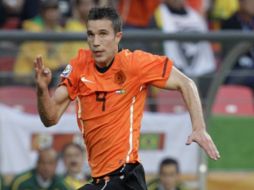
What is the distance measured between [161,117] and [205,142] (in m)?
3.43

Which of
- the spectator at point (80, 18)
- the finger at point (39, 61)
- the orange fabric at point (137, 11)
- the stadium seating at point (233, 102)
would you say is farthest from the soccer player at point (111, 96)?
the orange fabric at point (137, 11)

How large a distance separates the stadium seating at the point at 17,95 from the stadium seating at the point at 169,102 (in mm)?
1284

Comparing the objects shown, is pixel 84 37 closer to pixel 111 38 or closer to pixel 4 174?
pixel 4 174

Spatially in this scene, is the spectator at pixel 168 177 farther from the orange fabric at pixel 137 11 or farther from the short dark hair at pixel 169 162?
the orange fabric at pixel 137 11

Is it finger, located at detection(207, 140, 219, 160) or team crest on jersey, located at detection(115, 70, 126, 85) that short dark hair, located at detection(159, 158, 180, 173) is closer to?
team crest on jersey, located at detection(115, 70, 126, 85)

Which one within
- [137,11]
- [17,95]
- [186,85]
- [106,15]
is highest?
[137,11]

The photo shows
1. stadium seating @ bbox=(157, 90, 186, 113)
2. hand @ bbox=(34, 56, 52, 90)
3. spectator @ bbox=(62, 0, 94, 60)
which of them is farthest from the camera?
spectator @ bbox=(62, 0, 94, 60)

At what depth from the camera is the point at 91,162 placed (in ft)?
23.3

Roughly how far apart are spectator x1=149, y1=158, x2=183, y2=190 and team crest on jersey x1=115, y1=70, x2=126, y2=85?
2.92 m

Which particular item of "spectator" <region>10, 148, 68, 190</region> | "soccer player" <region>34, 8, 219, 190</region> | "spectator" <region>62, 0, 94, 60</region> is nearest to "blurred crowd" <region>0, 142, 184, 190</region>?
"spectator" <region>10, 148, 68, 190</region>

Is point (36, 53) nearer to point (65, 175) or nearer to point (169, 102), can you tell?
point (65, 175)

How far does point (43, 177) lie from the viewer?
977 cm

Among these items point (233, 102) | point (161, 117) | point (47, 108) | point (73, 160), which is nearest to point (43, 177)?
point (73, 160)

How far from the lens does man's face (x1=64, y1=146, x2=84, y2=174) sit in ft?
32.2
